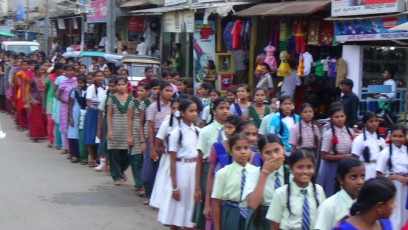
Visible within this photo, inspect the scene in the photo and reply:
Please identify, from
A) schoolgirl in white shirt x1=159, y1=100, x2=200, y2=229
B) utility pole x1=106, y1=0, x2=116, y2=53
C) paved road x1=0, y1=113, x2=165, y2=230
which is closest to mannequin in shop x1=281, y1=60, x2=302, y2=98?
paved road x1=0, y1=113, x2=165, y2=230

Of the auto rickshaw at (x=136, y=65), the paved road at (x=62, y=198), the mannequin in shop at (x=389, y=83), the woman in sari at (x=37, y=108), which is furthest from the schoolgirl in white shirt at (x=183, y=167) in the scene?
the auto rickshaw at (x=136, y=65)

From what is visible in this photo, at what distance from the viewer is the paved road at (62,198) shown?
805 centimetres

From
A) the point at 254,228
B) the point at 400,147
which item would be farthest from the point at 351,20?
the point at 254,228

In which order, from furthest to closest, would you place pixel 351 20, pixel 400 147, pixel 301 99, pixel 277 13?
pixel 301 99 → pixel 277 13 → pixel 351 20 → pixel 400 147

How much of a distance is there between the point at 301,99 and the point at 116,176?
653 centimetres

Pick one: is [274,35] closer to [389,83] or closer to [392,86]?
[389,83]

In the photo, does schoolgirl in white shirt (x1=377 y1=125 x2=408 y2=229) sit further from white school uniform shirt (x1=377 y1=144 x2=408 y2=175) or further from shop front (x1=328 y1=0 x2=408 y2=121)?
shop front (x1=328 y1=0 x2=408 y2=121)

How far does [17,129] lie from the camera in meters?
17.3

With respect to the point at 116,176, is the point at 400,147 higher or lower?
higher

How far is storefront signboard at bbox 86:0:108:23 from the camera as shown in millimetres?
26989

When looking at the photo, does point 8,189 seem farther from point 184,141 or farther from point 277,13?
point 277,13

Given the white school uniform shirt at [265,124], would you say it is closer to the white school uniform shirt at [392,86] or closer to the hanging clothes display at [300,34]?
the white school uniform shirt at [392,86]

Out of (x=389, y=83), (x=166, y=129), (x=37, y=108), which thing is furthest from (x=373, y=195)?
(x=37, y=108)

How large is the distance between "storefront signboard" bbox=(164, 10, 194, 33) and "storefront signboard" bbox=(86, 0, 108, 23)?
647 centimetres
